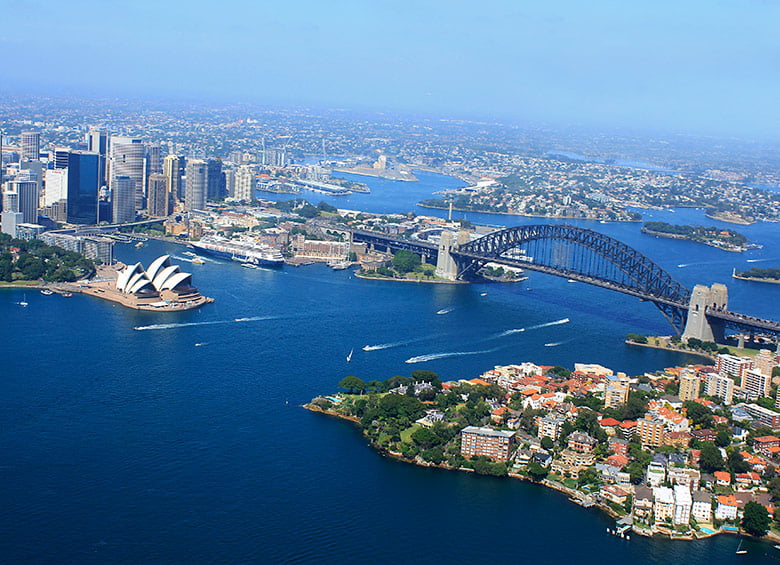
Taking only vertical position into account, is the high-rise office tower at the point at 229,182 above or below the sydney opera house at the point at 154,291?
above

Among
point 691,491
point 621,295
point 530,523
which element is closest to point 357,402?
point 530,523

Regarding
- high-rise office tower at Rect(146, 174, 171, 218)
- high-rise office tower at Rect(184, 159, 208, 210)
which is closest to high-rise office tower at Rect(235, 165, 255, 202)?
high-rise office tower at Rect(184, 159, 208, 210)

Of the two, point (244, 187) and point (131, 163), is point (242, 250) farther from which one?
point (244, 187)

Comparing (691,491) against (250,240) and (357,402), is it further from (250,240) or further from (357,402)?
(250,240)

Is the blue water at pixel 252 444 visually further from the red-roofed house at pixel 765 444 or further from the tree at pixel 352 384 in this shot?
the red-roofed house at pixel 765 444

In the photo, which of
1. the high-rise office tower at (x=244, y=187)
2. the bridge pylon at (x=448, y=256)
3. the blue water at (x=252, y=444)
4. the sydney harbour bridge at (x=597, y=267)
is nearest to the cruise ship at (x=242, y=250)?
the sydney harbour bridge at (x=597, y=267)

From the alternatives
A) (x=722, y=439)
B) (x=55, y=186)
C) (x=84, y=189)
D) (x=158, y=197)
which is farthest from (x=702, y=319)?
(x=55, y=186)

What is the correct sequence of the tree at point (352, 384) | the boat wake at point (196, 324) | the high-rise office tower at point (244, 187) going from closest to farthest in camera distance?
the tree at point (352, 384) → the boat wake at point (196, 324) → the high-rise office tower at point (244, 187)
